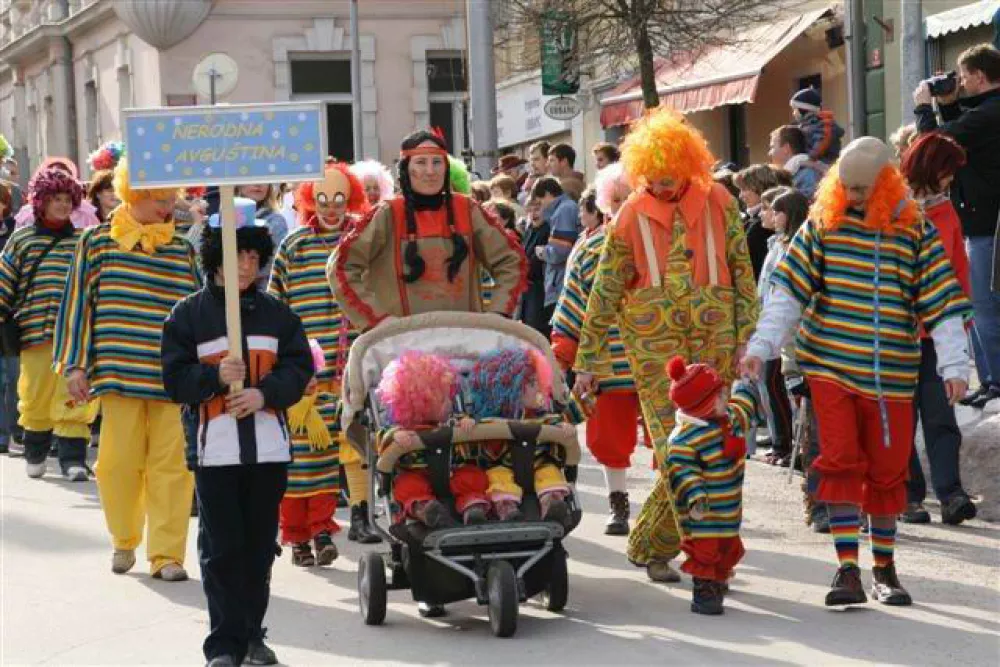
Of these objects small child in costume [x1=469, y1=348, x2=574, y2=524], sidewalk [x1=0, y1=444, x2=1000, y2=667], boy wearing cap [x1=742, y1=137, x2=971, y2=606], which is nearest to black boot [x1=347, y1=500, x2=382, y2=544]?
sidewalk [x1=0, y1=444, x2=1000, y2=667]

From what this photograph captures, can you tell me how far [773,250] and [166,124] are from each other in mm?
4932

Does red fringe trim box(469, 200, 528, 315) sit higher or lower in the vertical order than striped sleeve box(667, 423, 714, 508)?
higher

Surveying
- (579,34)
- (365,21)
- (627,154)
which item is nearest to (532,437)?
(627,154)

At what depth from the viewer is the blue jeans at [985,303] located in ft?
38.3

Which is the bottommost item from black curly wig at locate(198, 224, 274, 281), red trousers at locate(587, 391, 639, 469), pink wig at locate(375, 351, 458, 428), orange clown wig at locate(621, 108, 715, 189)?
red trousers at locate(587, 391, 639, 469)

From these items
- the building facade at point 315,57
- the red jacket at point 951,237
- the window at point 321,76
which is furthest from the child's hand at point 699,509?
the window at point 321,76

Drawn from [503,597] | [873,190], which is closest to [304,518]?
[503,597]

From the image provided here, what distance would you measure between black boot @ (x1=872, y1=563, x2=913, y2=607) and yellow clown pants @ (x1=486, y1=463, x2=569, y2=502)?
4.50 ft

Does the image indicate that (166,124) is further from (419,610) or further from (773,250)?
(773,250)

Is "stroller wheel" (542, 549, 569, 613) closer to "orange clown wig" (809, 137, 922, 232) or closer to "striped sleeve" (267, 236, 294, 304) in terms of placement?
"orange clown wig" (809, 137, 922, 232)

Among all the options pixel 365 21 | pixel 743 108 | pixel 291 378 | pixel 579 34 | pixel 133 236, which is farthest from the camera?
pixel 365 21

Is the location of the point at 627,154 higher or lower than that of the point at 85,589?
higher

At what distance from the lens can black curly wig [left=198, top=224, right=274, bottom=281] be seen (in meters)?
7.23

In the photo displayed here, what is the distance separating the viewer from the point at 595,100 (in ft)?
102
